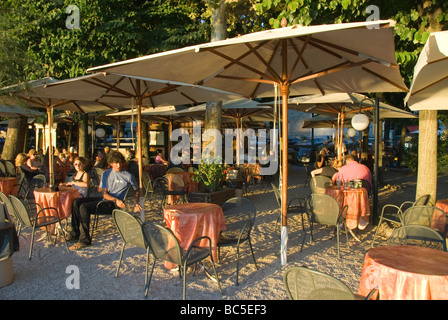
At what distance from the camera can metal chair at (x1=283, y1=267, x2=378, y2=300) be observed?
84.1 inches

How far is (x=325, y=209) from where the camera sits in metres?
5.03

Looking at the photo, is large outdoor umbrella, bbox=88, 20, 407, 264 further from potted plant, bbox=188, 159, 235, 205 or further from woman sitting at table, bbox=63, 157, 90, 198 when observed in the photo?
woman sitting at table, bbox=63, 157, 90, 198

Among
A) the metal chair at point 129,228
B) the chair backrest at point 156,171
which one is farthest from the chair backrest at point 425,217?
the chair backrest at point 156,171

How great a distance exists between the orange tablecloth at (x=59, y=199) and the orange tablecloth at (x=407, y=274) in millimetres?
4580

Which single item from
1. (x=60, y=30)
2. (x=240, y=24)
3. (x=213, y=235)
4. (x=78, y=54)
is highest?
(x=240, y=24)

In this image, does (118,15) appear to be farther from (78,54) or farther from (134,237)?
(134,237)

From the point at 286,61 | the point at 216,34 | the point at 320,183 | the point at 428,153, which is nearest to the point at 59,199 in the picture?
the point at 286,61

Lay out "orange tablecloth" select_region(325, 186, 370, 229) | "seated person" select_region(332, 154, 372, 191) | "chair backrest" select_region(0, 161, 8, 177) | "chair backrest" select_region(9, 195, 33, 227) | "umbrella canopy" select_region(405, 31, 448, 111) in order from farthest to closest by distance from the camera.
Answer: "chair backrest" select_region(0, 161, 8, 177), "seated person" select_region(332, 154, 372, 191), "orange tablecloth" select_region(325, 186, 370, 229), "chair backrest" select_region(9, 195, 33, 227), "umbrella canopy" select_region(405, 31, 448, 111)

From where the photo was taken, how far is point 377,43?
3.64 metres

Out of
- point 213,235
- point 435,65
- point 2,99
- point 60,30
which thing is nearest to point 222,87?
point 213,235

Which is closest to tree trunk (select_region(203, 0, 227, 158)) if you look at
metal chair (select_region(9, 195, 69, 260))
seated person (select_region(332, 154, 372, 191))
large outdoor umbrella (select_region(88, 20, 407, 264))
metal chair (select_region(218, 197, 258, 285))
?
large outdoor umbrella (select_region(88, 20, 407, 264))

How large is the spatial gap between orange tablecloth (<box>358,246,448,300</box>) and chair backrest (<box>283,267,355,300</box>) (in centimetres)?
61

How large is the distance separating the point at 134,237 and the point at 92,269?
883 mm

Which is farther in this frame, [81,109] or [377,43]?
[81,109]
